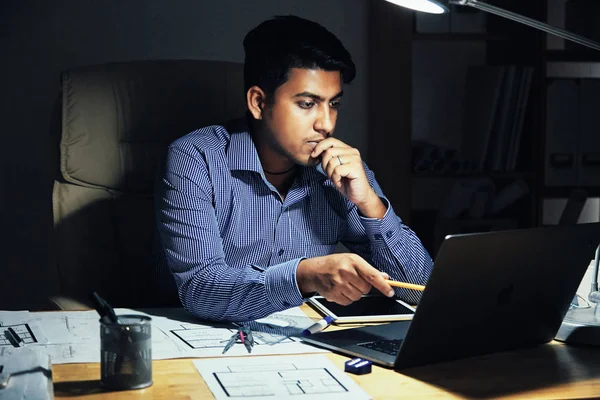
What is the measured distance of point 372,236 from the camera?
6.09ft

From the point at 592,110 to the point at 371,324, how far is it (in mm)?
1705

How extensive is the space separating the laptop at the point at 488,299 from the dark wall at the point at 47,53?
5.21 ft

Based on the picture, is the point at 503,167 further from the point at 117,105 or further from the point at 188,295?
the point at 188,295

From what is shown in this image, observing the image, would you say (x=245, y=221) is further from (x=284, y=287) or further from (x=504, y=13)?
(x=504, y=13)

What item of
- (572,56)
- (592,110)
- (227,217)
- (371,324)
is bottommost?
(371,324)

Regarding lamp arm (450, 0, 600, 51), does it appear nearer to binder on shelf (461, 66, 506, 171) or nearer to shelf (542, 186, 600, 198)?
binder on shelf (461, 66, 506, 171)

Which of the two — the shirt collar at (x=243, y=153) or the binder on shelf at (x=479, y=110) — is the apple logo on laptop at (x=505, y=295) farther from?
the binder on shelf at (x=479, y=110)

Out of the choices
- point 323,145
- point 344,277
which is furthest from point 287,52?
point 344,277

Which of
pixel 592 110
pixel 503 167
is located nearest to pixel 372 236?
pixel 503 167

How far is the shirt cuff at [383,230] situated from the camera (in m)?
1.84

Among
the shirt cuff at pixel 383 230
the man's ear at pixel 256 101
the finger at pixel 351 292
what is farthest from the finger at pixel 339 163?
the finger at pixel 351 292

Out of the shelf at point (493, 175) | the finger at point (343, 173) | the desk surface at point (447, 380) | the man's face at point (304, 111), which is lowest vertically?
the desk surface at point (447, 380)

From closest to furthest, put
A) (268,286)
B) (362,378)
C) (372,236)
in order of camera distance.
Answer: (362,378)
(268,286)
(372,236)

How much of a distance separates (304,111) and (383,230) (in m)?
0.31
